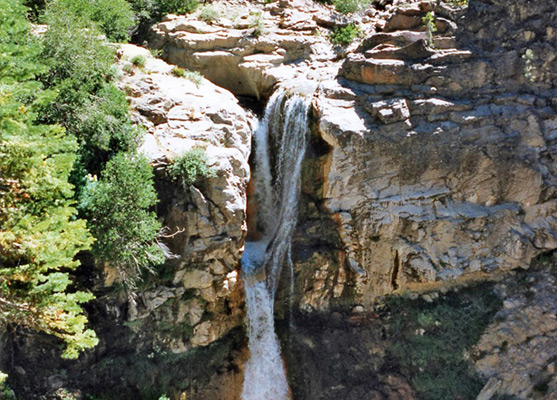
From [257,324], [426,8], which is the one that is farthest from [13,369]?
[426,8]

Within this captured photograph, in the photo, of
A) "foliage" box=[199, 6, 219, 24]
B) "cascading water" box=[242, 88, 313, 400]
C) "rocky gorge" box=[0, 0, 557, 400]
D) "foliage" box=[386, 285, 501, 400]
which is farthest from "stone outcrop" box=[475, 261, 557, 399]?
"foliage" box=[199, 6, 219, 24]

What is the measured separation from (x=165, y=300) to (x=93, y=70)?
5510mm

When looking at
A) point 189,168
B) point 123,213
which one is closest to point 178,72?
point 189,168

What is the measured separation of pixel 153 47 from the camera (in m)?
16.7

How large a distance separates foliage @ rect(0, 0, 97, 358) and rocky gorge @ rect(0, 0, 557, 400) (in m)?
3.14

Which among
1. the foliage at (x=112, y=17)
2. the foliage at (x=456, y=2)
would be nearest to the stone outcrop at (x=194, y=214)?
the foliage at (x=112, y=17)

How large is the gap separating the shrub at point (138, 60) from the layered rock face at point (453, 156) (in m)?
4.95

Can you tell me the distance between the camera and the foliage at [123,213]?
36.6 ft

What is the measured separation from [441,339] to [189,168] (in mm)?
7377

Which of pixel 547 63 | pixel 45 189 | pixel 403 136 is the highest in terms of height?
pixel 547 63

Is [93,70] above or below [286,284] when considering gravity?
above

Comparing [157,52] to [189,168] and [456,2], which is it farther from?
[456,2]

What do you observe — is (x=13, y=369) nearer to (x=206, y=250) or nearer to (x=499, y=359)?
(x=206, y=250)

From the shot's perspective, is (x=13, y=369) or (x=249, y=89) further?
(x=249, y=89)
